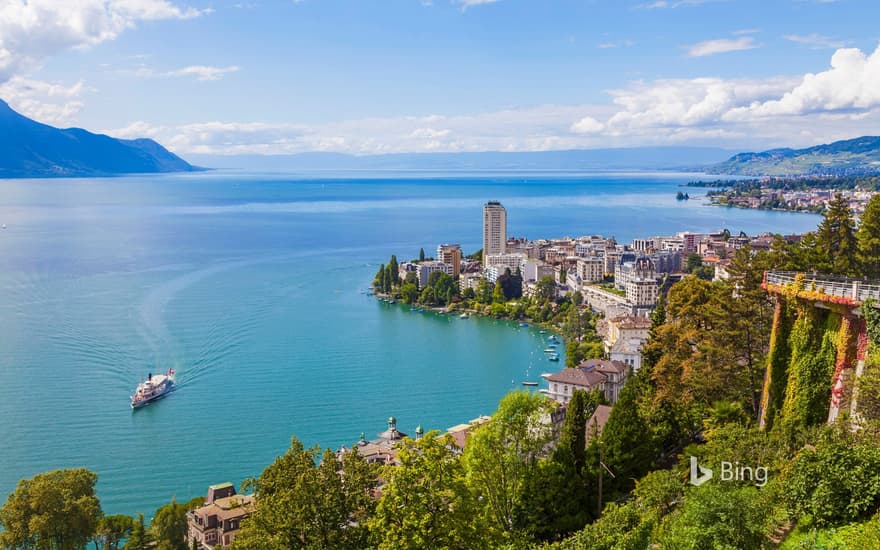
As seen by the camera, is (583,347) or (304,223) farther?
(304,223)

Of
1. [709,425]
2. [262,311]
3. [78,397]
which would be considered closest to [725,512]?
[709,425]

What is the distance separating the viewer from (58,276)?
36.2 meters

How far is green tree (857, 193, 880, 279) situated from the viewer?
35.9 feet

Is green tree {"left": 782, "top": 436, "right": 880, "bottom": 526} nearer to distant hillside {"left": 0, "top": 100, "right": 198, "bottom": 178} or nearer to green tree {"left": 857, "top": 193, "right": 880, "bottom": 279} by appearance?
green tree {"left": 857, "top": 193, "right": 880, "bottom": 279}

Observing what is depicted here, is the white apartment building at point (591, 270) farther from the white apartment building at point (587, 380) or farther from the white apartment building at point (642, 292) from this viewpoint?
the white apartment building at point (587, 380)

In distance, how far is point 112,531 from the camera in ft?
39.9

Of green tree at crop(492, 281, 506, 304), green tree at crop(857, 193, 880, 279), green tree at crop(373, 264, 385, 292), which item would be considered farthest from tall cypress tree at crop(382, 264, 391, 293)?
green tree at crop(857, 193, 880, 279)

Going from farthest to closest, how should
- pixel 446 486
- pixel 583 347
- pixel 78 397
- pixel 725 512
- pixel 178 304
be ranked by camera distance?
pixel 178 304, pixel 583 347, pixel 78 397, pixel 446 486, pixel 725 512

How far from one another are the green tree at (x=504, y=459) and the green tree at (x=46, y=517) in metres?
5.98

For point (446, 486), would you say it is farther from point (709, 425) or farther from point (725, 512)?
point (709, 425)

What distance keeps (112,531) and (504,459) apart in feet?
25.4

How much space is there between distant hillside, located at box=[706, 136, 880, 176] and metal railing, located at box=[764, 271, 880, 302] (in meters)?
146

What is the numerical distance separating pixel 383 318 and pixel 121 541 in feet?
66.4

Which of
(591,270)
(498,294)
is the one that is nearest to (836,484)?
(498,294)
